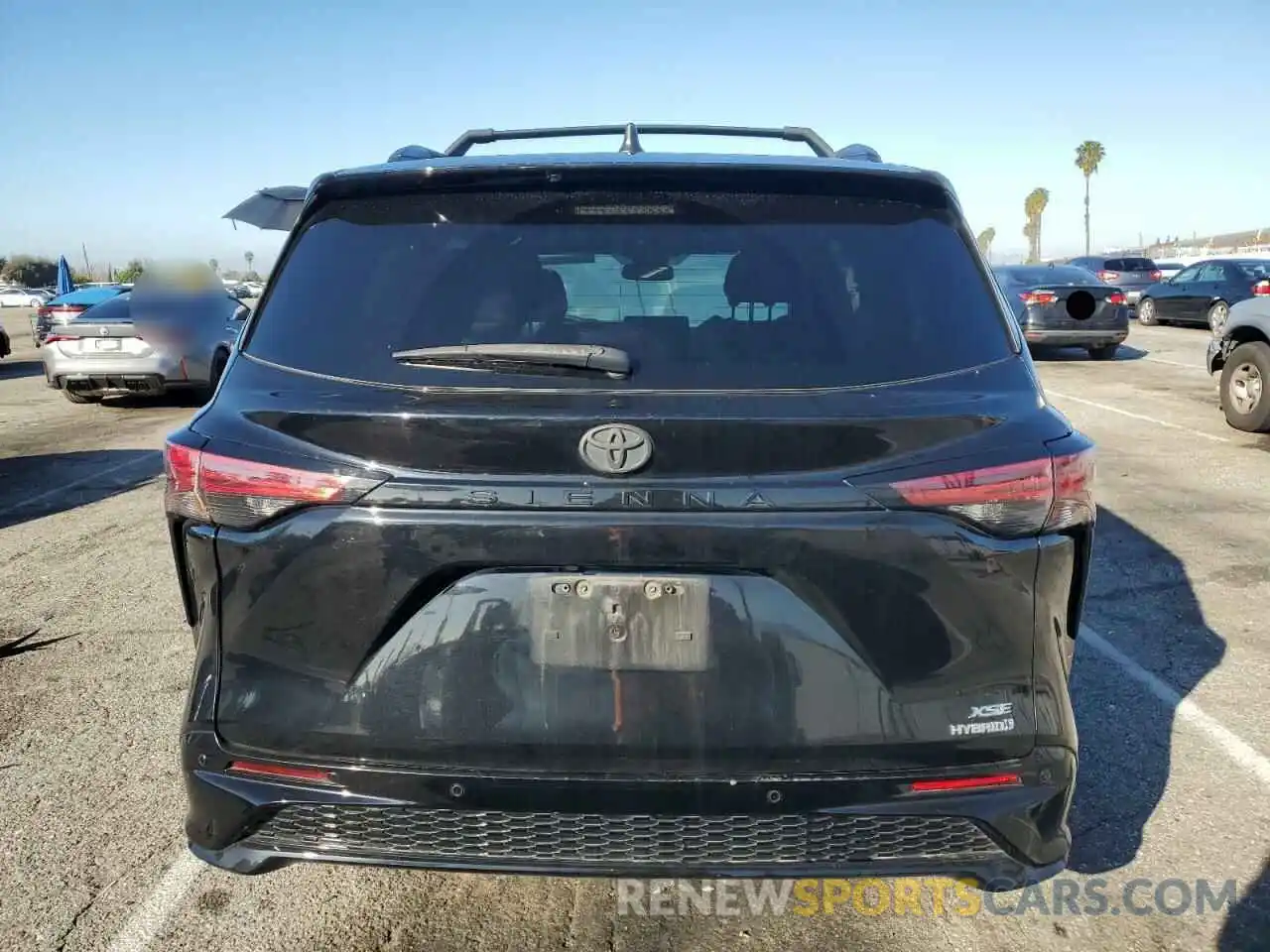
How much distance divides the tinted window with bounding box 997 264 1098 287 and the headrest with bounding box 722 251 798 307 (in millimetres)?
16081

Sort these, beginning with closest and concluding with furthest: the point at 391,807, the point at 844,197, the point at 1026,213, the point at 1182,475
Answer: the point at 391,807, the point at 844,197, the point at 1182,475, the point at 1026,213

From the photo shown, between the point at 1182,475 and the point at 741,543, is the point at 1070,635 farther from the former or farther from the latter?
the point at 1182,475

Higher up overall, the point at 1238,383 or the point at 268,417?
the point at 268,417

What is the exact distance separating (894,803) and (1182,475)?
285 inches

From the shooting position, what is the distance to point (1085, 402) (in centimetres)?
1232

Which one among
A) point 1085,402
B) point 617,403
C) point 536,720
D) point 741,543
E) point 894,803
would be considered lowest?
point 1085,402

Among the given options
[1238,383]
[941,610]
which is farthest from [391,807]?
[1238,383]

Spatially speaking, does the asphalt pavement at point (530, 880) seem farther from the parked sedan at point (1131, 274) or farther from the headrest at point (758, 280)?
the parked sedan at point (1131, 274)

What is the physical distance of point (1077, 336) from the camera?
657 inches

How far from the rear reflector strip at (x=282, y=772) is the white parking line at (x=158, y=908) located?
820 millimetres

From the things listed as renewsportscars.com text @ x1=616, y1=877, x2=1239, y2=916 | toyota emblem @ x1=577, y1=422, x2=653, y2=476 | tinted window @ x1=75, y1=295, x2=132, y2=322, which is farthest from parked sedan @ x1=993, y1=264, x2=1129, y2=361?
toyota emblem @ x1=577, y1=422, x2=653, y2=476

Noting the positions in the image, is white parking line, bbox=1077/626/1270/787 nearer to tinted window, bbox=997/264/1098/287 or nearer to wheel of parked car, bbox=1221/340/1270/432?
wheel of parked car, bbox=1221/340/1270/432

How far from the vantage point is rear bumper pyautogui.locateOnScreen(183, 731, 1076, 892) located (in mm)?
2025

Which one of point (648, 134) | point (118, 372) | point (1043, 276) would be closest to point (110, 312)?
point (118, 372)
